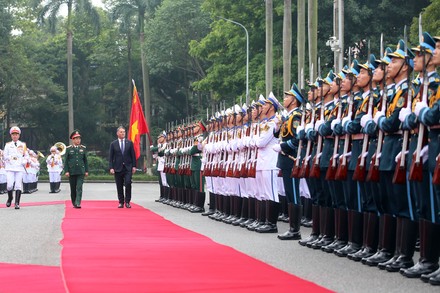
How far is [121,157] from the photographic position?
88.0 feet

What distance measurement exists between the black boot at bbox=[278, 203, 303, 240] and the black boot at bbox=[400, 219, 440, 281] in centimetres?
451

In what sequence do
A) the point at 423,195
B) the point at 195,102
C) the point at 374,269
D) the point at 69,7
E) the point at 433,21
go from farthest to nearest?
the point at 195,102 < the point at 69,7 < the point at 433,21 < the point at 374,269 < the point at 423,195

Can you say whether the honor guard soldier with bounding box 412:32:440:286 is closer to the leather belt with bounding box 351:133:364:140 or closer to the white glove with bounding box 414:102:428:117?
the white glove with bounding box 414:102:428:117

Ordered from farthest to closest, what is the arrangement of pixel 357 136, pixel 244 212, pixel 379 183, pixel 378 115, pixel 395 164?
pixel 244 212 → pixel 357 136 → pixel 379 183 → pixel 378 115 → pixel 395 164

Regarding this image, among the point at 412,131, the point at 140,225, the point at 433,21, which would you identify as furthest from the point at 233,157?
the point at 433,21

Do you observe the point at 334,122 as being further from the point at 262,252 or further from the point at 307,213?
the point at 307,213

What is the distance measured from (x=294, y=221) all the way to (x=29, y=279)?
18.6ft

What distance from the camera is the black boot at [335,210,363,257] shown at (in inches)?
492

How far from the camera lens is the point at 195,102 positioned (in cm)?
8700

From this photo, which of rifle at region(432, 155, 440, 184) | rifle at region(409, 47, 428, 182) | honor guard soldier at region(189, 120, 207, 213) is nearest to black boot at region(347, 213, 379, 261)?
rifle at region(409, 47, 428, 182)

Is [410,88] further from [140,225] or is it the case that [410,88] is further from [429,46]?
[140,225]

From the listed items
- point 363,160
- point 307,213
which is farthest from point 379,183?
point 307,213

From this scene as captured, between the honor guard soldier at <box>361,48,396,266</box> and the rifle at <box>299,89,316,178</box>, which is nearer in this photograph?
the honor guard soldier at <box>361,48,396,266</box>

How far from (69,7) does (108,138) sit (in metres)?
21.2
